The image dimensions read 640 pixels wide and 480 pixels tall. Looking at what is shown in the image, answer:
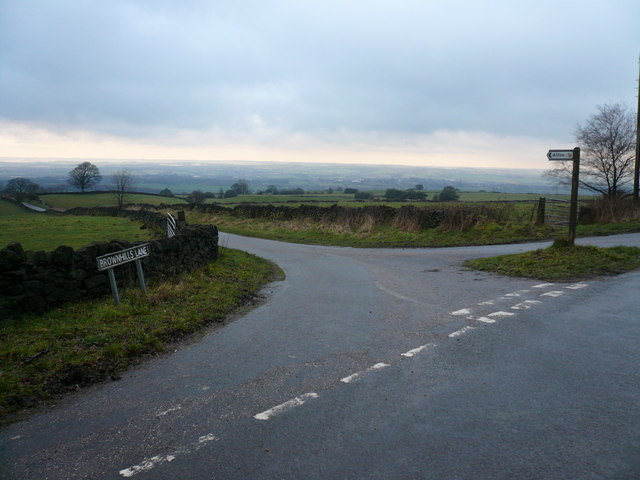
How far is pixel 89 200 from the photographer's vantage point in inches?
2891

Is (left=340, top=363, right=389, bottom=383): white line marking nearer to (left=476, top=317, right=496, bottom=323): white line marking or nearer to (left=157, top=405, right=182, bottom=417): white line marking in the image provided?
(left=157, top=405, right=182, bottom=417): white line marking

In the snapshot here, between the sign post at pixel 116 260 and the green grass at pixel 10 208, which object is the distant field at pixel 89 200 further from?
the sign post at pixel 116 260

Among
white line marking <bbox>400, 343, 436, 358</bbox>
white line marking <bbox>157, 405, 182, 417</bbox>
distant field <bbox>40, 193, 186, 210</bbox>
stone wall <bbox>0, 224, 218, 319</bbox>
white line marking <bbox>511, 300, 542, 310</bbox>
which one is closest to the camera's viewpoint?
white line marking <bbox>157, 405, 182, 417</bbox>

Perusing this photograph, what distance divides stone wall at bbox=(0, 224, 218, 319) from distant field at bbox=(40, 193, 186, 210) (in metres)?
58.0

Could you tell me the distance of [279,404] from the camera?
15.0 ft

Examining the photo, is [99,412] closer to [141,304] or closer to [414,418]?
[414,418]

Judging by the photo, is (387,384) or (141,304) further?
(141,304)

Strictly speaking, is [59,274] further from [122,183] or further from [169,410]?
[122,183]

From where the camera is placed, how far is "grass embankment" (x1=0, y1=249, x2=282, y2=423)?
5.30 m

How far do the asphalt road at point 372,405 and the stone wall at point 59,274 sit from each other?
10.6 ft

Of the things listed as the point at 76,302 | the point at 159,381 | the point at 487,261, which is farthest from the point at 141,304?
the point at 487,261

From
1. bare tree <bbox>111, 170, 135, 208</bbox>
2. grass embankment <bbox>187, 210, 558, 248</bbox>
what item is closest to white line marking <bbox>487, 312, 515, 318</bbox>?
grass embankment <bbox>187, 210, 558, 248</bbox>

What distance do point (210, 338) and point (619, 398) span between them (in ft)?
17.5

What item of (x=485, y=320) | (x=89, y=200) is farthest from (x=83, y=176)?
(x=485, y=320)
